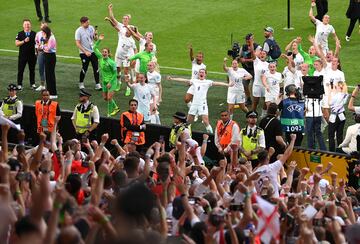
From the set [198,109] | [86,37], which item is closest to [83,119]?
[198,109]

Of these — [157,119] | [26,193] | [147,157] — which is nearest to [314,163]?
[157,119]

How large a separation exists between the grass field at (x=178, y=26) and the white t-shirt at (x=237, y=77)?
2587 mm

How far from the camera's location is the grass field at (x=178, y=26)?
26.4 metres

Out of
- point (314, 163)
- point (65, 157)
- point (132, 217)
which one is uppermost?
point (132, 217)

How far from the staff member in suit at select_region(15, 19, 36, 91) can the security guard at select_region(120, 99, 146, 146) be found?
5795 millimetres

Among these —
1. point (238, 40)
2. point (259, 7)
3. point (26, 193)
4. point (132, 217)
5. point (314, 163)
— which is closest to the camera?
point (132, 217)

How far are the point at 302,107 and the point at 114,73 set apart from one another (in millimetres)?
4980

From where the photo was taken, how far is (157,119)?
21.2m

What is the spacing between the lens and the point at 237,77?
21719mm

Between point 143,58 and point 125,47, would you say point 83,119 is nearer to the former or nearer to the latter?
point 143,58

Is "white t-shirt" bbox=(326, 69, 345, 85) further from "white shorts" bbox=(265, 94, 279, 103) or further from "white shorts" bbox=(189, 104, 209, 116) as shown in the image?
"white shorts" bbox=(189, 104, 209, 116)

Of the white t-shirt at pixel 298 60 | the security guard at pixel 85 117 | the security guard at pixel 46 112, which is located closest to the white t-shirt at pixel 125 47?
the white t-shirt at pixel 298 60

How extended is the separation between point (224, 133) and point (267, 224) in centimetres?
854

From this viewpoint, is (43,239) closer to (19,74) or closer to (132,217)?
(132,217)
